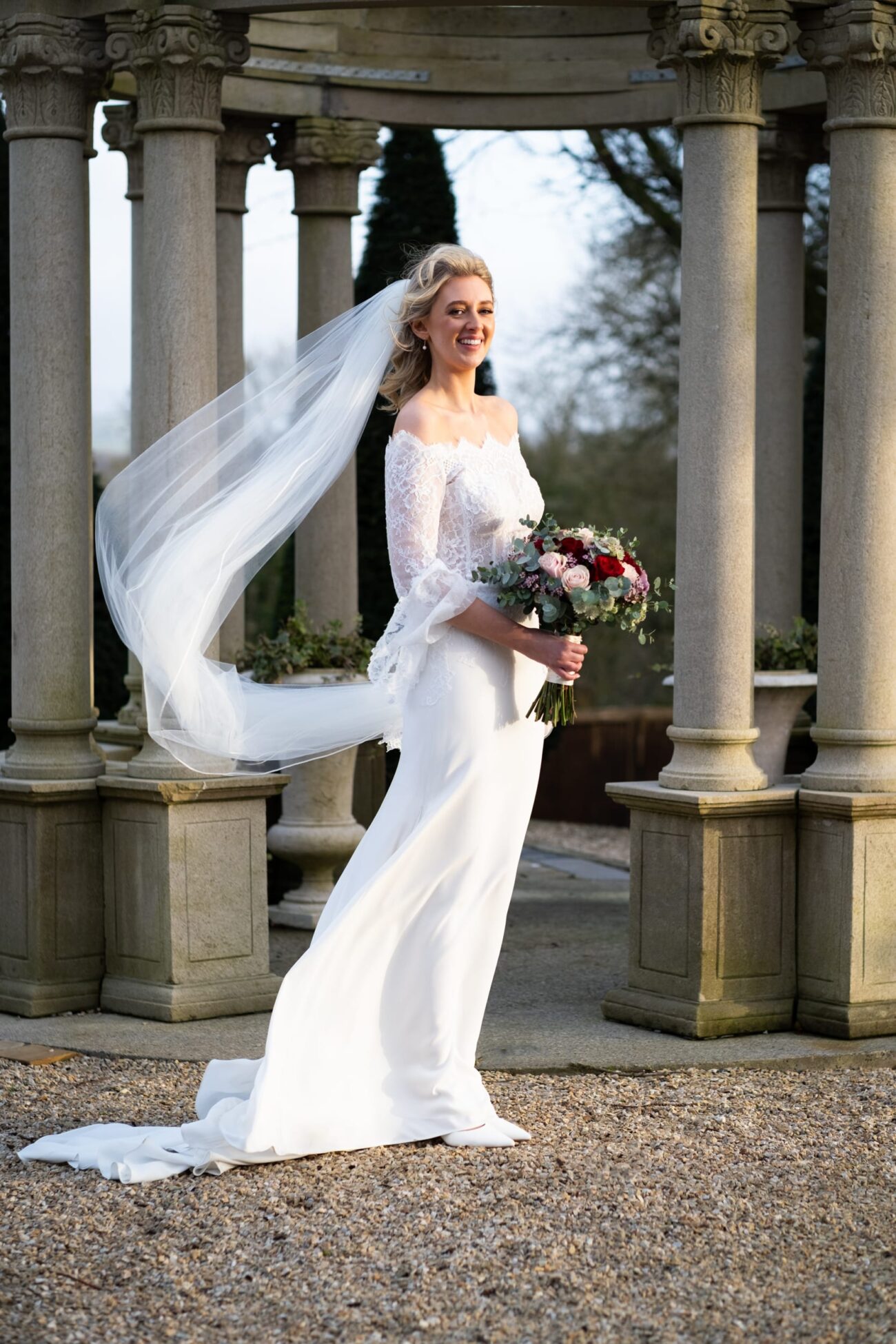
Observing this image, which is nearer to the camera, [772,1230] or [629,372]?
[772,1230]

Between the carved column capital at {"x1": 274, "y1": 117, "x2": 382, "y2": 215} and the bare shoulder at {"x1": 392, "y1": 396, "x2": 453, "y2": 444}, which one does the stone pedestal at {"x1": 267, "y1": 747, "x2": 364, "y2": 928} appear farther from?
the bare shoulder at {"x1": 392, "y1": 396, "x2": 453, "y2": 444}

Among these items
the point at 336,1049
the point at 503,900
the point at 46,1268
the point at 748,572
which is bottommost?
the point at 46,1268

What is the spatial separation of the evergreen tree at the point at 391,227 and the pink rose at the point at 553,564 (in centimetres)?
841

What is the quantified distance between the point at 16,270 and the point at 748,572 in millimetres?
3103

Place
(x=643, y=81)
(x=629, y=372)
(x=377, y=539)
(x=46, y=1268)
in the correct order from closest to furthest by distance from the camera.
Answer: (x=46, y=1268) < (x=643, y=81) < (x=377, y=539) < (x=629, y=372)

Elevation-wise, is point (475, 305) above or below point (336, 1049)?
above

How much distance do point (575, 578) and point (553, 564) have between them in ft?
0.24

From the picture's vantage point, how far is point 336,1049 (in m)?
5.02

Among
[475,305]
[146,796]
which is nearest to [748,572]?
[475,305]

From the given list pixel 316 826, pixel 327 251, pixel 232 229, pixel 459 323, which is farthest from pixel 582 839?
pixel 459 323

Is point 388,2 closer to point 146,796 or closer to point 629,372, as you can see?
point 146,796

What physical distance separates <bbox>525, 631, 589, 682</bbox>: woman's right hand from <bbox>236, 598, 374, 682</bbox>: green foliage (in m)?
3.69

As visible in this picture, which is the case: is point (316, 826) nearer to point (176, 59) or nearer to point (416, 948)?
point (176, 59)

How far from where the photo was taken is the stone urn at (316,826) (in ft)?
29.4
